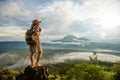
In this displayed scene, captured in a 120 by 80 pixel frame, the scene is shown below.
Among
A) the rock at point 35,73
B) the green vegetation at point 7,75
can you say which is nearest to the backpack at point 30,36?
the rock at point 35,73

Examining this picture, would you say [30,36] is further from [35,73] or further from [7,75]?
[7,75]

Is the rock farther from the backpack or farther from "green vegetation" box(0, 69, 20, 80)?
"green vegetation" box(0, 69, 20, 80)

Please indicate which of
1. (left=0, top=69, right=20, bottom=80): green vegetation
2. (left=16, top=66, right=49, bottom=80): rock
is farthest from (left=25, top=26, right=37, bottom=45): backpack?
(left=0, top=69, right=20, bottom=80): green vegetation

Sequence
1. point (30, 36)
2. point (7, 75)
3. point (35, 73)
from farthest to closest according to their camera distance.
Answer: point (7, 75) → point (35, 73) → point (30, 36)

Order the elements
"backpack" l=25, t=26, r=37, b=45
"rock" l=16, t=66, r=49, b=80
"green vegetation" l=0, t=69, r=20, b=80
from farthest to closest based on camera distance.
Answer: "green vegetation" l=0, t=69, r=20, b=80 → "rock" l=16, t=66, r=49, b=80 → "backpack" l=25, t=26, r=37, b=45

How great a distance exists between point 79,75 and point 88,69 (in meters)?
1.79

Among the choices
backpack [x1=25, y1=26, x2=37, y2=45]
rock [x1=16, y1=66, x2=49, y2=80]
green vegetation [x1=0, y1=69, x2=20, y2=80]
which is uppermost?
backpack [x1=25, y1=26, x2=37, y2=45]

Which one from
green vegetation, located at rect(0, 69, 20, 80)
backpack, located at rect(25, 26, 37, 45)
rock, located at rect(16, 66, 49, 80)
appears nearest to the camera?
backpack, located at rect(25, 26, 37, 45)

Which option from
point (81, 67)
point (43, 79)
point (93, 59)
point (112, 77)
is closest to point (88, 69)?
point (81, 67)

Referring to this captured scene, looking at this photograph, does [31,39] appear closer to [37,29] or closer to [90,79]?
[37,29]

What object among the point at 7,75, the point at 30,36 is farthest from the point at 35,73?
the point at 7,75

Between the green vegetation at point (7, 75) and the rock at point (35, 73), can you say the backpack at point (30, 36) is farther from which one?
the green vegetation at point (7, 75)

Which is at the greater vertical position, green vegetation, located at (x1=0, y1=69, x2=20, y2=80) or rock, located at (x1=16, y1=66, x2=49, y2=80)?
rock, located at (x1=16, y1=66, x2=49, y2=80)

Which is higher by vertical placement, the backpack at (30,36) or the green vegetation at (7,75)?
the backpack at (30,36)
